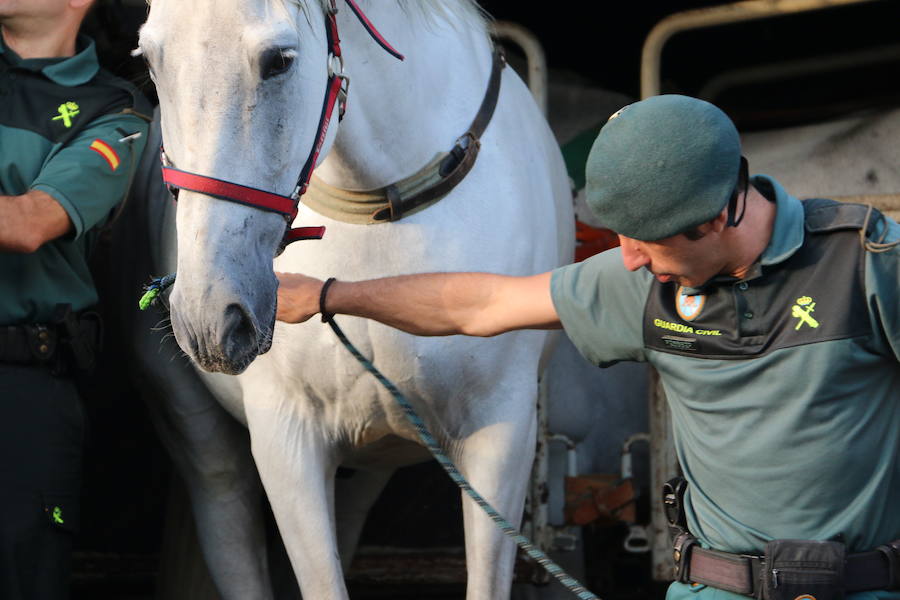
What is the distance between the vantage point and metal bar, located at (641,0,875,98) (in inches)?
130

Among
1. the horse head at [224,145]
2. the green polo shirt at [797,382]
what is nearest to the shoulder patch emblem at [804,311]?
the green polo shirt at [797,382]

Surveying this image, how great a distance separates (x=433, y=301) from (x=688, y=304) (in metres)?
0.50

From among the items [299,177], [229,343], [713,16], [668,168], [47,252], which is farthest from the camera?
[713,16]

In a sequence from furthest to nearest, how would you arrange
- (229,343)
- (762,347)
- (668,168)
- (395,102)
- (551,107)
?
(551,107), (395,102), (229,343), (762,347), (668,168)

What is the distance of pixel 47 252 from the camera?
270cm

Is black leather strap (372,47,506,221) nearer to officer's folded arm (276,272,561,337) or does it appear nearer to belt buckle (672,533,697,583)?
officer's folded arm (276,272,561,337)

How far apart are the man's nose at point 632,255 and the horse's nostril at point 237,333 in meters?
0.59

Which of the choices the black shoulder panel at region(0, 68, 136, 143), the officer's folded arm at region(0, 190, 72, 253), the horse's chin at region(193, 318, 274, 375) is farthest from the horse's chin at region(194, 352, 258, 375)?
the black shoulder panel at region(0, 68, 136, 143)

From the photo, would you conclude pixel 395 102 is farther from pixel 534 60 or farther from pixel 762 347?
pixel 534 60

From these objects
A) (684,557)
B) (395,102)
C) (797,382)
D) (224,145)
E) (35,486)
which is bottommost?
(35,486)

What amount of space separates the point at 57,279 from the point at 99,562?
4.59 ft

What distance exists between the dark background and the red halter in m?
1.45

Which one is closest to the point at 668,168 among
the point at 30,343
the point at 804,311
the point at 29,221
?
the point at 804,311

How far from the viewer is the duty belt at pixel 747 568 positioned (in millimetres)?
1783
